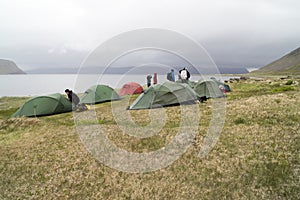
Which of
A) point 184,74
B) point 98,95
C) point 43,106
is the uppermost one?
point 184,74

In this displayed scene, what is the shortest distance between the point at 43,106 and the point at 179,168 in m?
16.5

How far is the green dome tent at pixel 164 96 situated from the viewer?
19188 mm

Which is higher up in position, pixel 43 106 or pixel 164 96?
pixel 164 96

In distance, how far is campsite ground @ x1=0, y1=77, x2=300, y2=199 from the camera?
25.1 ft

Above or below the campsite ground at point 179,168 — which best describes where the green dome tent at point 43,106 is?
above

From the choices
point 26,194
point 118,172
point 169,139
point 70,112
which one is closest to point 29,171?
point 26,194

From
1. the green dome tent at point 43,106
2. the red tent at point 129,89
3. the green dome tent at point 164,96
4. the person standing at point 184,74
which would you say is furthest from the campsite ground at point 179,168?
the red tent at point 129,89

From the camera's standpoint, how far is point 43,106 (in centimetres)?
2103

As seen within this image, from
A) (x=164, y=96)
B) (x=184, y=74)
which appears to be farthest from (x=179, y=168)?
(x=184, y=74)

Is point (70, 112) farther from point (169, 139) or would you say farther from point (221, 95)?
point (221, 95)

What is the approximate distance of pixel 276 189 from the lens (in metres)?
7.20

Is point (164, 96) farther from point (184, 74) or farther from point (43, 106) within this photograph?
point (43, 106)

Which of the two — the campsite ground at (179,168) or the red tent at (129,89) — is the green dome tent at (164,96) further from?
the red tent at (129,89)

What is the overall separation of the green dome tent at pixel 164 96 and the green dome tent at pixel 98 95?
9.05 metres
